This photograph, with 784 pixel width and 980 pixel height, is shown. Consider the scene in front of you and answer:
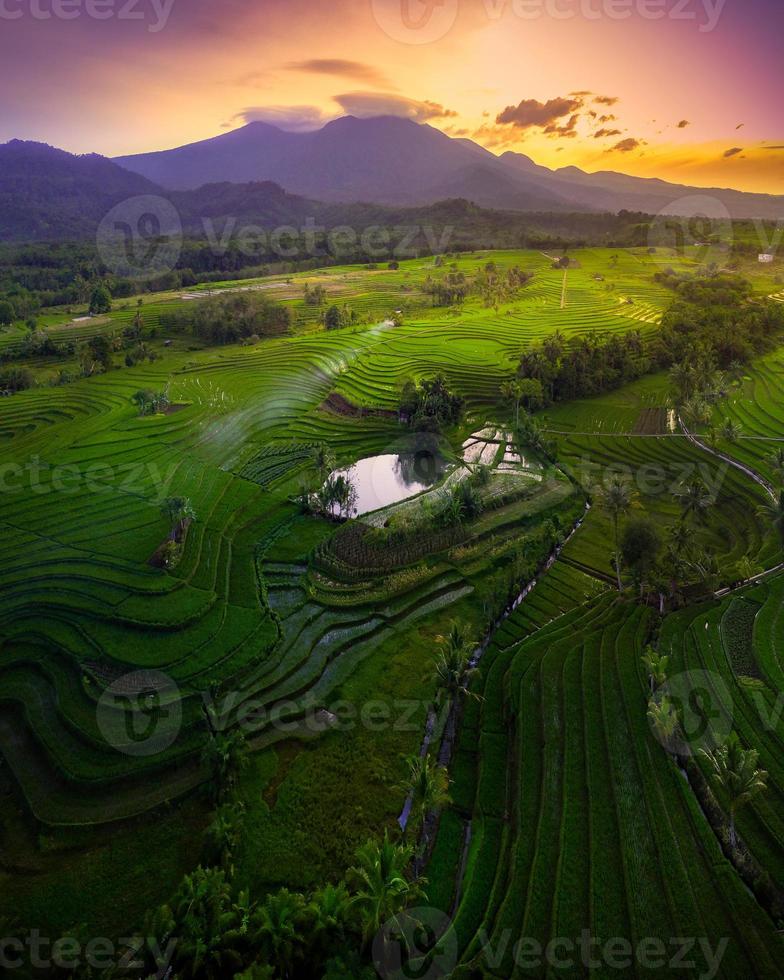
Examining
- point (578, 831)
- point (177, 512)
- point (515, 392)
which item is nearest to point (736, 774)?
point (578, 831)

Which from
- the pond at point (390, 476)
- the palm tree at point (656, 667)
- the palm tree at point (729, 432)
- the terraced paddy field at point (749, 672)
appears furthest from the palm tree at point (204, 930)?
the palm tree at point (729, 432)

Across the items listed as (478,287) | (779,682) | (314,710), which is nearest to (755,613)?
(779,682)

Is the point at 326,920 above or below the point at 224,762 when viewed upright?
below

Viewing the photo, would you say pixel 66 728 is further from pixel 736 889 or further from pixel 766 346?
pixel 766 346

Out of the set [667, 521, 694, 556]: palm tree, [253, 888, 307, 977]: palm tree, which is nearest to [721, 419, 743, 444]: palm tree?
[667, 521, 694, 556]: palm tree

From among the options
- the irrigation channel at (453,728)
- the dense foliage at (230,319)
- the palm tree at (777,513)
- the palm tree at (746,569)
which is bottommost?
the irrigation channel at (453,728)

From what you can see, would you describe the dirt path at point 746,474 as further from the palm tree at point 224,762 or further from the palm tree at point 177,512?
the palm tree at point 177,512

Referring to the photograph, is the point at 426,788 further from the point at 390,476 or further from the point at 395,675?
the point at 390,476
